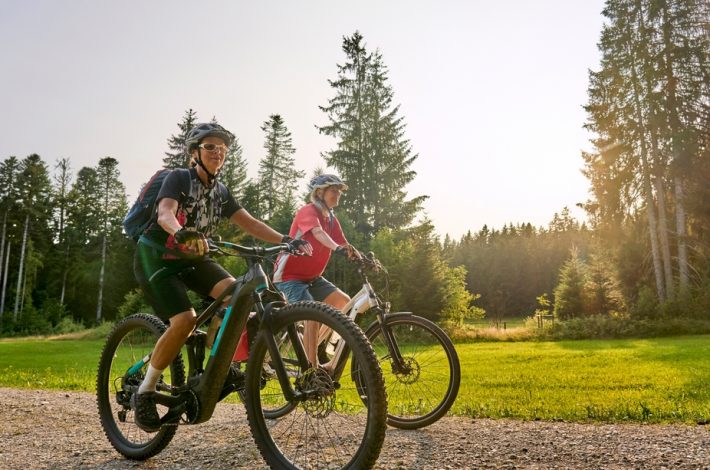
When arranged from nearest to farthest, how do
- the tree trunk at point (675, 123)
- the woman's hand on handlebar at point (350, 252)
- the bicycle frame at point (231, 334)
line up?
the bicycle frame at point (231, 334) < the woman's hand on handlebar at point (350, 252) < the tree trunk at point (675, 123)

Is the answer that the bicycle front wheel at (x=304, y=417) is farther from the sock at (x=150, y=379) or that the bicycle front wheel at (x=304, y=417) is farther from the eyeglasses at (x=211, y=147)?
the eyeglasses at (x=211, y=147)

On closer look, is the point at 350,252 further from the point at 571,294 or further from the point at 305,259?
the point at 571,294

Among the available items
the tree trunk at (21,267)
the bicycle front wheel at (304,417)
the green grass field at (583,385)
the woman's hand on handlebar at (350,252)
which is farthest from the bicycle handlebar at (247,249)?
the tree trunk at (21,267)

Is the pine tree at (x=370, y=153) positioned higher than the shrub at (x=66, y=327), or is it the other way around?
the pine tree at (x=370, y=153)

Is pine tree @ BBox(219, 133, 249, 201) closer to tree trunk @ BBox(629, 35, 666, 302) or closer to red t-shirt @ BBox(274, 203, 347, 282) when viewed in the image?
tree trunk @ BBox(629, 35, 666, 302)

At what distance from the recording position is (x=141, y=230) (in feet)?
13.9

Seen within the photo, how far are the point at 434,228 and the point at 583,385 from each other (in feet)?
91.7

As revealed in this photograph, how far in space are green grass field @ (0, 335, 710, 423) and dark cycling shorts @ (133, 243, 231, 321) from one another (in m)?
3.35

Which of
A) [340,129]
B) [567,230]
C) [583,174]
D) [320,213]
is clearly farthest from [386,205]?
[567,230]

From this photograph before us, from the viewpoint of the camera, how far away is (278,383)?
3.82 m

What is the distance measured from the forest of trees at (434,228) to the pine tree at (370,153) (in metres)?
0.08

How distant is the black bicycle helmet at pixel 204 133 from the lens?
13.7 ft

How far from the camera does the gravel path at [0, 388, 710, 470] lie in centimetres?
407

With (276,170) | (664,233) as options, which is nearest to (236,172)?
(276,170)
